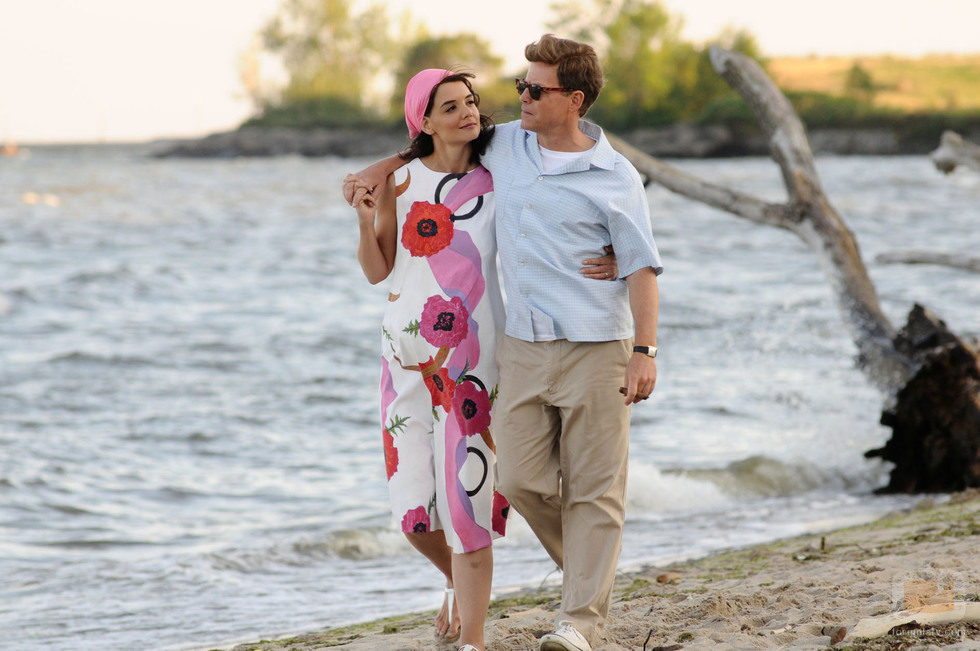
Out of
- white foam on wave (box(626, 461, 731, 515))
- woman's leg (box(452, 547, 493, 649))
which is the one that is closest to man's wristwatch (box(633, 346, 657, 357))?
woman's leg (box(452, 547, 493, 649))

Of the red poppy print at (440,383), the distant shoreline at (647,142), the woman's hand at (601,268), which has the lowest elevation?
the red poppy print at (440,383)

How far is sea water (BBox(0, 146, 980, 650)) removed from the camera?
5.94 meters

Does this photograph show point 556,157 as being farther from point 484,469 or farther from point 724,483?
point 724,483

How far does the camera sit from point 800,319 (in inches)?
559

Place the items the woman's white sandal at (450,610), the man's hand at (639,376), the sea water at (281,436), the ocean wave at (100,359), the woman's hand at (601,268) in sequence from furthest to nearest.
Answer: the ocean wave at (100,359) → the sea water at (281,436) → the woman's white sandal at (450,610) → the woman's hand at (601,268) → the man's hand at (639,376)

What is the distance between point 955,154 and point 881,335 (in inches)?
99.1

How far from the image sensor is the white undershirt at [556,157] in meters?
3.52

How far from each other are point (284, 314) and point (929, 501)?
417 inches

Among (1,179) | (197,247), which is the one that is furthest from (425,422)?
(1,179)

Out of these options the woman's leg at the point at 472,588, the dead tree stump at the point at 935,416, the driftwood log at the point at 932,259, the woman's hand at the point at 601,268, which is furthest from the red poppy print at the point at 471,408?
the driftwood log at the point at 932,259

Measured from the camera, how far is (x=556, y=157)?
3559 mm

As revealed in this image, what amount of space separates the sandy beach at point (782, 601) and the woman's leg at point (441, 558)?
0.12m

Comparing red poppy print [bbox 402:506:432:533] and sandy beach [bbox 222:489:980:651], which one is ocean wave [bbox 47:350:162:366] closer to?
sandy beach [bbox 222:489:980:651]

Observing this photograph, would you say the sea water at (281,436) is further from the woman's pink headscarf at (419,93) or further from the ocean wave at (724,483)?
the woman's pink headscarf at (419,93)
